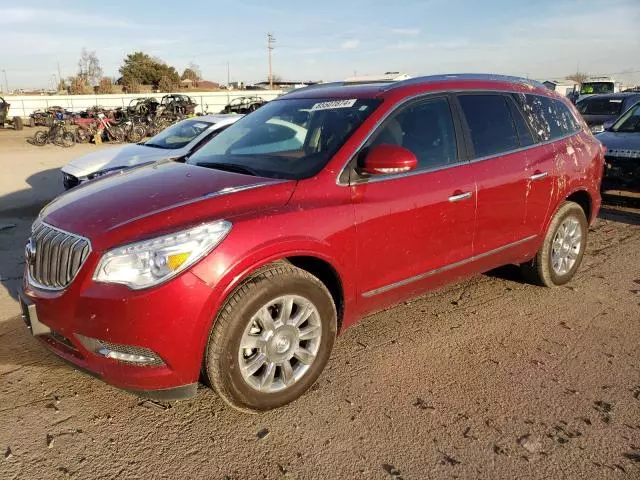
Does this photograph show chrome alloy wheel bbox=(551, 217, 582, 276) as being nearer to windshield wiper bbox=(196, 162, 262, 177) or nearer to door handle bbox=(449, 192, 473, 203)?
door handle bbox=(449, 192, 473, 203)

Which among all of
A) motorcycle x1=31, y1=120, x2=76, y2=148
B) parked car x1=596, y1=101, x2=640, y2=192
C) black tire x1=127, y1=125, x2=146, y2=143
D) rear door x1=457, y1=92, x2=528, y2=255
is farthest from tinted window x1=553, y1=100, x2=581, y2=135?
motorcycle x1=31, y1=120, x2=76, y2=148

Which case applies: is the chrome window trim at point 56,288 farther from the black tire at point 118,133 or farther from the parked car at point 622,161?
the black tire at point 118,133

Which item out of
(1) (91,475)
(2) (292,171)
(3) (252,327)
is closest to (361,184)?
(2) (292,171)

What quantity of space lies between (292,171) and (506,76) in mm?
2551

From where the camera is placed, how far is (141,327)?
2564mm

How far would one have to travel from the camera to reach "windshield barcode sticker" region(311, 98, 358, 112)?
3698mm

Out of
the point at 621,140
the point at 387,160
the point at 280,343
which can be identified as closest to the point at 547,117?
the point at 387,160

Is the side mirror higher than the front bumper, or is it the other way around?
the side mirror

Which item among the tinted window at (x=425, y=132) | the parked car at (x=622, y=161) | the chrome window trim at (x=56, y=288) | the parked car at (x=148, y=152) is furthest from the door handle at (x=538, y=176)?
the parked car at (x=148, y=152)

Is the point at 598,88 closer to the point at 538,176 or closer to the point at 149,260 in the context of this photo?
the point at 538,176

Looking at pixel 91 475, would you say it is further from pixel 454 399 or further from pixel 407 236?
pixel 407 236

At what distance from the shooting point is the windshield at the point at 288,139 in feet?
11.1

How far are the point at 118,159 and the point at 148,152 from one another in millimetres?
→ 458

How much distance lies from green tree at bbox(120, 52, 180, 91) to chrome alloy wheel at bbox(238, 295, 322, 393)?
6654cm
